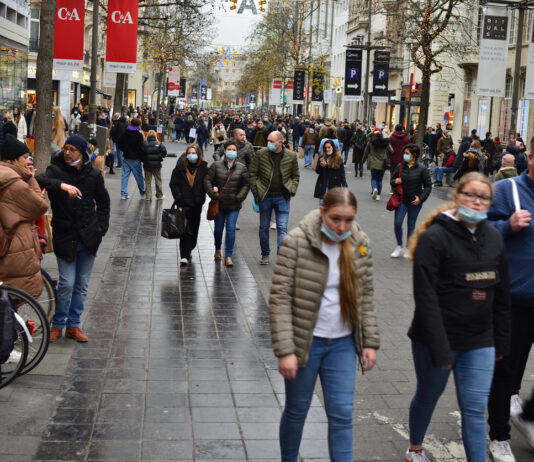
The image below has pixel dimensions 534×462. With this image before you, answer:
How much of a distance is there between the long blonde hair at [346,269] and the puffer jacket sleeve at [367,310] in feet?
0.31

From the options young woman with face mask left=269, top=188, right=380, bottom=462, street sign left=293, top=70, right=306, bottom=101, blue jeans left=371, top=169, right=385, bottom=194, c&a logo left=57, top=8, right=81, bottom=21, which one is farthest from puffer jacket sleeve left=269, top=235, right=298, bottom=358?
street sign left=293, top=70, right=306, bottom=101

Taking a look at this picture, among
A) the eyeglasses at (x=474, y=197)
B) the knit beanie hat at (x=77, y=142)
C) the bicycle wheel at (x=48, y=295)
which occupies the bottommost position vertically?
the bicycle wheel at (x=48, y=295)

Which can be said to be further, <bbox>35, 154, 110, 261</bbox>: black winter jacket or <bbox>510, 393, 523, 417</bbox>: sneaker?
<bbox>35, 154, 110, 261</bbox>: black winter jacket

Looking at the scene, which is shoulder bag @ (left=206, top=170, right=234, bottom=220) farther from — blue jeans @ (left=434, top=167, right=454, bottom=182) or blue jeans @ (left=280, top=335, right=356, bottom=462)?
blue jeans @ (left=434, top=167, right=454, bottom=182)

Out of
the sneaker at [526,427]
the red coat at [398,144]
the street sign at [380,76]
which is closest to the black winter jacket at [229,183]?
the sneaker at [526,427]

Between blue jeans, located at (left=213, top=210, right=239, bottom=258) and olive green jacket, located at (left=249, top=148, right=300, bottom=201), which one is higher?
olive green jacket, located at (left=249, top=148, right=300, bottom=201)

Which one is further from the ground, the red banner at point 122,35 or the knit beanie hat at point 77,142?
the red banner at point 122,35

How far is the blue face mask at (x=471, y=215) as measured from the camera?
15.5 feet

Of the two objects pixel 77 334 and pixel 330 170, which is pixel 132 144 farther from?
pixel 77 334

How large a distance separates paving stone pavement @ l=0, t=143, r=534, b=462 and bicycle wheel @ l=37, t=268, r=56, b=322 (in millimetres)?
304

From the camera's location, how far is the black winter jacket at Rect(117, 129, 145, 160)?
19.6 metres

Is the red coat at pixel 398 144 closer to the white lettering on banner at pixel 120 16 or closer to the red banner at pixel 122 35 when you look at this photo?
the red banner at pixel 122 35

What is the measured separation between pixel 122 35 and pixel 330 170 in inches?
254

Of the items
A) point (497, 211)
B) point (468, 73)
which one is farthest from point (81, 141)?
point (468, 73)
